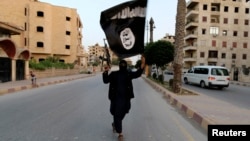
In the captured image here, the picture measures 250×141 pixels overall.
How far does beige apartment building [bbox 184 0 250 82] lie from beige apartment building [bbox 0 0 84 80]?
29.8 m

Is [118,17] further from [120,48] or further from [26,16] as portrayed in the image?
[26,16]

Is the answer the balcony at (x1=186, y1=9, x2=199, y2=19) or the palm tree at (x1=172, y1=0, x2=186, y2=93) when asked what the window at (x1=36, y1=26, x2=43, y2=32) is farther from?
the palm tree at (x1=172, y1=0, x2=186, y2=93)

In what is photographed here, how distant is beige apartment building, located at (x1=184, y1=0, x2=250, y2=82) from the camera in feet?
227

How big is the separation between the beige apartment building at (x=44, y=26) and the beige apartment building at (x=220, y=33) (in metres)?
29.8

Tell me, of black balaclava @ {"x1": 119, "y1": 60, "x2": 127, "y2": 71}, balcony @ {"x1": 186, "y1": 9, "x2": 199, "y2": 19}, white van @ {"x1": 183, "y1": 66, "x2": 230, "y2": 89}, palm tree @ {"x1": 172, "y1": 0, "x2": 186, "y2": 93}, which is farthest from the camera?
balcony @ {"x1": 186, "y1": 9, "x2": 199, "y2": 19}

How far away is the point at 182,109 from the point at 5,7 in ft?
145

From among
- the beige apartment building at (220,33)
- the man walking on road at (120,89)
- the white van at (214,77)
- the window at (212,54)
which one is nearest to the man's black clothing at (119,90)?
the man walking on road at (120,89)

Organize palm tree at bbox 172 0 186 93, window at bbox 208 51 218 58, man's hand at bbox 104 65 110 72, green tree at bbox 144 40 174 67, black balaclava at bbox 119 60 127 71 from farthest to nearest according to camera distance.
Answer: window at bbox 208 51 218 58 < green tree at bbox 144 40 174 67 < palm tree at bbox 172 0 186 93 < man's hand at bbox 104 65 110 72 < black balaclava at bbox 119 60 127 71

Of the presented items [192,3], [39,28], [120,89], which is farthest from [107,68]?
[192,3]

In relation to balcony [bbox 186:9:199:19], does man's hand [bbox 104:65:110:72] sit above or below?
below

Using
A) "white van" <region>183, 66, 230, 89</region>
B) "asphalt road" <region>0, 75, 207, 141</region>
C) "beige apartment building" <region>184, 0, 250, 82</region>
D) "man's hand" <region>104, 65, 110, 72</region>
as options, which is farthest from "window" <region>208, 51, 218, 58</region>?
"man's hand" <region>104, 65, 110, 72</region>

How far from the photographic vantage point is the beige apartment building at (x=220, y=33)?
6931 cm

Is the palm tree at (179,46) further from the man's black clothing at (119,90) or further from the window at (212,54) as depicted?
the window at (212,54)

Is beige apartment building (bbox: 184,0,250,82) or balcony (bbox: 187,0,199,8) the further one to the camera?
balcony (bbox: 187,0,199,8)
